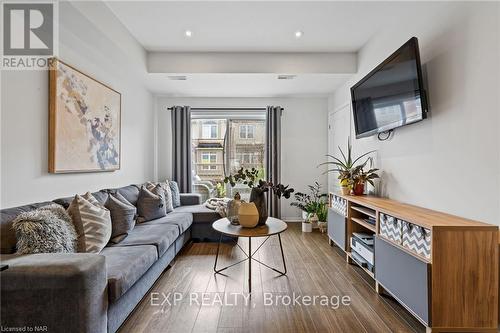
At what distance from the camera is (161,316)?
70.8 inches

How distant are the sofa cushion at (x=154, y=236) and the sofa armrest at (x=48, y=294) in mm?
847

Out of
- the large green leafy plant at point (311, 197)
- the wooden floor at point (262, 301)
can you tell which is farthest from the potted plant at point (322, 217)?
the wooden floor at point (262, 301)

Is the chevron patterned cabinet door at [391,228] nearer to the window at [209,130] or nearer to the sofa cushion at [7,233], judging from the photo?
the sofa cushion at [7,233]

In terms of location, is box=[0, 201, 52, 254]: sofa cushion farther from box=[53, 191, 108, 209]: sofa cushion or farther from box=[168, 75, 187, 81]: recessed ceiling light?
box=[168, 75, 187, 81]: recessed ceiling light

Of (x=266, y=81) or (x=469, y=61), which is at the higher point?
(x=266, y=81)

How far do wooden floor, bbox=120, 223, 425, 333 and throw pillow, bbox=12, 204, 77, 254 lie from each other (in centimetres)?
72

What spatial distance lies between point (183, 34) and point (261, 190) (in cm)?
216

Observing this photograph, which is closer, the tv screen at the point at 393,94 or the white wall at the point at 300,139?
the tv screen at the point at 393,94

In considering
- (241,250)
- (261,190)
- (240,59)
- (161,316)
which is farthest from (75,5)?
(241,250)

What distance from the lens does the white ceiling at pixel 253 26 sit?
246 cm

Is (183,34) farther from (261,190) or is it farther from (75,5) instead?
(261,190)

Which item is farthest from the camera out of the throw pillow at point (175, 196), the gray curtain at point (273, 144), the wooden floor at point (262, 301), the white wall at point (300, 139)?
the white wall at point (300, 139)

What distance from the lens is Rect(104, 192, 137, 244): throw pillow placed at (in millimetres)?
2239

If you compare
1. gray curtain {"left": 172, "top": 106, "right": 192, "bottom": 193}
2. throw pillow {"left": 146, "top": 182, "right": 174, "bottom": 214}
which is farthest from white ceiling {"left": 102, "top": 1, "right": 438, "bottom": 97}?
throw pillow {"left": 146, "top": 182, "right": 174, "bottom": 214}
